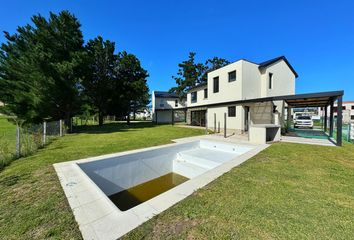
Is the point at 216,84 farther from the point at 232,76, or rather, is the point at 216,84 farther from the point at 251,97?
the point at 251,97

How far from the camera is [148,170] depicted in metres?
7.65

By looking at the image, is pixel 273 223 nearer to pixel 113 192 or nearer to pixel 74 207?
pixel 74 207

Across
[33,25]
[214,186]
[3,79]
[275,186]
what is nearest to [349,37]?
[275,186]

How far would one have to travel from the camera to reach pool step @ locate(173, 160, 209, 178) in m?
7.70

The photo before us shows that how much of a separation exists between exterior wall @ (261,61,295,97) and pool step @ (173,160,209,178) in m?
12.2

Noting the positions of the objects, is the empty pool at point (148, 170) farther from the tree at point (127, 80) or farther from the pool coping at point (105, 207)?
the tree at point (127, 80)

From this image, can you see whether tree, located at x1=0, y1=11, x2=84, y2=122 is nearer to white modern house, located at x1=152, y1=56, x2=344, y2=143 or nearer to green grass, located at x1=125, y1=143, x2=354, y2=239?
white modern house, located at x1=152, y1=56, x2=344, y2=143

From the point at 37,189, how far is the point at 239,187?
480 cm

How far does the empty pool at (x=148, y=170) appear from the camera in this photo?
6113 mm

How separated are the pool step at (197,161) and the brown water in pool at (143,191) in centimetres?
93

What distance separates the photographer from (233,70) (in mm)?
15469

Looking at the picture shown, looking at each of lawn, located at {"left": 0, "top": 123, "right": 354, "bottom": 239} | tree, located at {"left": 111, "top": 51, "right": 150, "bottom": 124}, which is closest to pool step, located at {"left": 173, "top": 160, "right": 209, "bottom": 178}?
lawn, located at {"left": 0, "top": 123, "right": 354, "bottom": 239}

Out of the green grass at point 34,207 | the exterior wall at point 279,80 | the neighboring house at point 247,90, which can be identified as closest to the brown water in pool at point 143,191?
the green grass at point 34,207

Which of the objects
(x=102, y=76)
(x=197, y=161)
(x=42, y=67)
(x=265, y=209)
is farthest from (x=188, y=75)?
(x=265, y=209)
